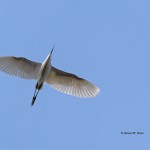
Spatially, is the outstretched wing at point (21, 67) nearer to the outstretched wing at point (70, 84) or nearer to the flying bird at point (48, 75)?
the flying bird at point (48, 75)

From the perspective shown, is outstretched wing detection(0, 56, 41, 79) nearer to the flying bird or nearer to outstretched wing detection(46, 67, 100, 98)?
the flying bird

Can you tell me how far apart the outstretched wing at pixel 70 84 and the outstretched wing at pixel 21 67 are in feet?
2.19

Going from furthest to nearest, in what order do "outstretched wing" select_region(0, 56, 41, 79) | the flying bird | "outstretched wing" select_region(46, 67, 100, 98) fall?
"outstretched wing" select_region(46, 67, 100, 98)
"outstretched wing" select_region(0, 56, 41, 79)
the flying bird

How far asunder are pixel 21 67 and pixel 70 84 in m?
1.88

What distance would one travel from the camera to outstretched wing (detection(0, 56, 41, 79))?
11.5m

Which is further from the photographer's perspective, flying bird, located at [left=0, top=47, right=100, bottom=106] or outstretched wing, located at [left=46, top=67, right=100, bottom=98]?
outstretched wing, located at [left=46, top=67, right=100, bottom=98]

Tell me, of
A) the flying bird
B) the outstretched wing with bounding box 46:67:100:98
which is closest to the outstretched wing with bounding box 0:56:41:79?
the flying bird

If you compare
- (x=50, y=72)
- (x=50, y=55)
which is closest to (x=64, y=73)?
(x=50, y=72)

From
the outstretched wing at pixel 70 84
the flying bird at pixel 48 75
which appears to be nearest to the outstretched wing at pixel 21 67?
the flying bird at pixel 48 75

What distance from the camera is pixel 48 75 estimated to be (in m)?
12.0

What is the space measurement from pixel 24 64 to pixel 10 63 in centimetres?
48

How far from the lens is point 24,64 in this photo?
11.8 meters

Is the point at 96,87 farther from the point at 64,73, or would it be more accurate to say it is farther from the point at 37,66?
the point at 37,66

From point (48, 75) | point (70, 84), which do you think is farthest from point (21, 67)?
point (70, 84)
